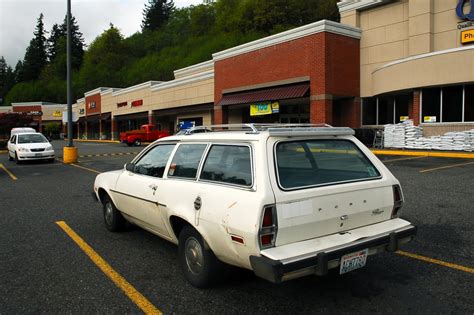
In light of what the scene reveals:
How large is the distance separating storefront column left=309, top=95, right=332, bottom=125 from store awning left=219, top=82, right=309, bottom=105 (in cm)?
87

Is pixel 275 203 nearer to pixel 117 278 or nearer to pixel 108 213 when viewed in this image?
pixel 117 278

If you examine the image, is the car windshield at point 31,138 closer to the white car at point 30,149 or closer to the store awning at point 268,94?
the white car at point 30,149

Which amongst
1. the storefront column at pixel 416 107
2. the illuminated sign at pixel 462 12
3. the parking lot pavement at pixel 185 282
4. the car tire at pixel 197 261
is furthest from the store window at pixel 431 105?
the car tire at pixel 197 261

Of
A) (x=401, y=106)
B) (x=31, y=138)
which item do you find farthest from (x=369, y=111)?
(x=31, y=138)

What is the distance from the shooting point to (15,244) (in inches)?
225

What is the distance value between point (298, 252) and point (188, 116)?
119ft

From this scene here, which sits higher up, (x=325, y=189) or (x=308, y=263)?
(x=325, y=189)

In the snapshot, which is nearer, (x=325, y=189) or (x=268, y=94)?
(x=325, y=189)

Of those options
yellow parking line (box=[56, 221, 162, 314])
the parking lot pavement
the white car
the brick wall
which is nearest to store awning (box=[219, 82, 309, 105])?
the brick wall

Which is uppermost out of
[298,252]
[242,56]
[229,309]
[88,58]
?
[88,58]

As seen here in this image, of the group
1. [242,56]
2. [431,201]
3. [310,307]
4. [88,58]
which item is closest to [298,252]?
[310,307]

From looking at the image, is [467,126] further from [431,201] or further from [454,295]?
[454,295]

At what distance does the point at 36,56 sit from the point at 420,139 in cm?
12957

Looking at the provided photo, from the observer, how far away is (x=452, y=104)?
1994 centimetres
